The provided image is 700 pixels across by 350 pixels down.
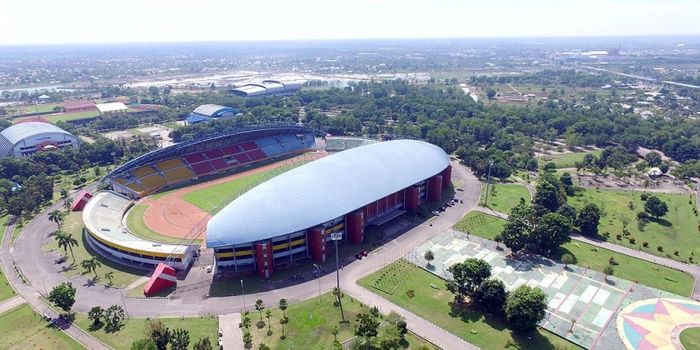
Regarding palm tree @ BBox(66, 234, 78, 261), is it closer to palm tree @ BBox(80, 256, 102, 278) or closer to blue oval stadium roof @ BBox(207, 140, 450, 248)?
palm tree @ BBox(80, 256, 102, 278)

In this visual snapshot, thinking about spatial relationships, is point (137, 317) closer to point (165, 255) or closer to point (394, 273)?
point (165, 255)

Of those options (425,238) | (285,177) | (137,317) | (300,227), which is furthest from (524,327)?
(137,317)

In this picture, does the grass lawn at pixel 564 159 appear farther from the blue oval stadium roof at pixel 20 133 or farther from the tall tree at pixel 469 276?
the blue oval stadium roof at pixel 20 133

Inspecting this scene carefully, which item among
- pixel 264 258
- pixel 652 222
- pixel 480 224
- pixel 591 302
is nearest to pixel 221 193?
pixel 264 258

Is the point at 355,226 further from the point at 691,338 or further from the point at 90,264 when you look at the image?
the point at 691,338

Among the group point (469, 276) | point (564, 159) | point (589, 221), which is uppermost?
point (469, 276)

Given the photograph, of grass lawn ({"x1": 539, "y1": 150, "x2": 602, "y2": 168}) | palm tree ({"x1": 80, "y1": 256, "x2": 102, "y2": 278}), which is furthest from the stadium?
grass lawn ({"x1": 539, "y1": 150, "x2": 602, "y2": 168})
